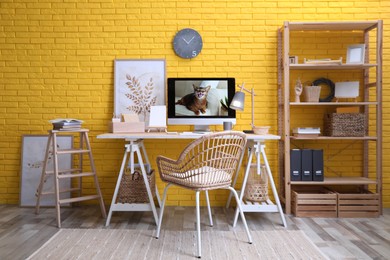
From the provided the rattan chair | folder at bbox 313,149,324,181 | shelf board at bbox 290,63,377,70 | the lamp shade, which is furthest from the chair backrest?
shelf board at bbox 290,63,377,70

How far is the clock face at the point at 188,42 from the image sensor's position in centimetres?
374

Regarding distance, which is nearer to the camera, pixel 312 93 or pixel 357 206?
pixel 357 206

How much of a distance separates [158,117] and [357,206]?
6.93 ft

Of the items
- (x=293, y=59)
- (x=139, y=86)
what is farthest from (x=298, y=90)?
(x=139, y=86)

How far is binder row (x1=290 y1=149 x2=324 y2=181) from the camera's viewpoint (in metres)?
3.44

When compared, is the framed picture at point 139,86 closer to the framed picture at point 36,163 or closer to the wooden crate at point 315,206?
the framed picture at point 36,163

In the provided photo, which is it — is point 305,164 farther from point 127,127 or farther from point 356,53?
point 127,127

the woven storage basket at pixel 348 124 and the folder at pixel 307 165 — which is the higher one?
the woven storage basket at pixel 348 124

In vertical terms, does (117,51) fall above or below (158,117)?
above

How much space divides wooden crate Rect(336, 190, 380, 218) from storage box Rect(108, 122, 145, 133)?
2013mm

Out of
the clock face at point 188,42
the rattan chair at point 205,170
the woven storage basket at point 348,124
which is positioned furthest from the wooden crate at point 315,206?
the clock face at point 188,42

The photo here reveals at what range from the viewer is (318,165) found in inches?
135

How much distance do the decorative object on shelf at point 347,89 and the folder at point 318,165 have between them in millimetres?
626

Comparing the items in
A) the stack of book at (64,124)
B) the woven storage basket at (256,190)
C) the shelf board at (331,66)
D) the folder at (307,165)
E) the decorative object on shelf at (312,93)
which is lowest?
the woven storage basket at (256,190)
